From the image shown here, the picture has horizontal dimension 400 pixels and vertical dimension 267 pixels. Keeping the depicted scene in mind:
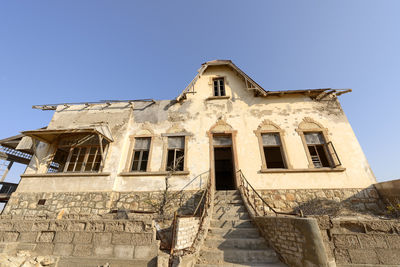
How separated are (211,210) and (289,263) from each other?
284 centimetres

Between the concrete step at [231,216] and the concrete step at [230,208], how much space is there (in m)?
0.16

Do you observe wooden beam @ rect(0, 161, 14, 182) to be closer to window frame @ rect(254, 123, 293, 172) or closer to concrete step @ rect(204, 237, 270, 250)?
concrete step @ rect(204, 237, 270, 250)

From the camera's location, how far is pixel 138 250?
13.1ft

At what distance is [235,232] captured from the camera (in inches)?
207

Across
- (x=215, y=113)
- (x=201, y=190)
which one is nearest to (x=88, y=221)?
(x=201, y=190)

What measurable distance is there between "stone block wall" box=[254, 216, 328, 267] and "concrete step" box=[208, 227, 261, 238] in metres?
0.50

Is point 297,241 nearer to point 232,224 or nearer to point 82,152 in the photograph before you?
point 232,224

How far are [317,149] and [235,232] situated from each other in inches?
280

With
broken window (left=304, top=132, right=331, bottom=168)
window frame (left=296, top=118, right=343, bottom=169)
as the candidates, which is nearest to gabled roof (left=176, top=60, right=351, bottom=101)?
window frame (left=296, top=118, right=343, bottom=169)

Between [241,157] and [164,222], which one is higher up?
[241,157]

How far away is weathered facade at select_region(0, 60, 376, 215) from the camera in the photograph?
801 cm

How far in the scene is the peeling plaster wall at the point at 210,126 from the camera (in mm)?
8086

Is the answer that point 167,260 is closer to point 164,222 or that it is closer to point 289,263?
point 164,222

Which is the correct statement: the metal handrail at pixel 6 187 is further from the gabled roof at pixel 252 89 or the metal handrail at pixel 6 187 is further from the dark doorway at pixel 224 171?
the dark doorway at pixel 224 171
